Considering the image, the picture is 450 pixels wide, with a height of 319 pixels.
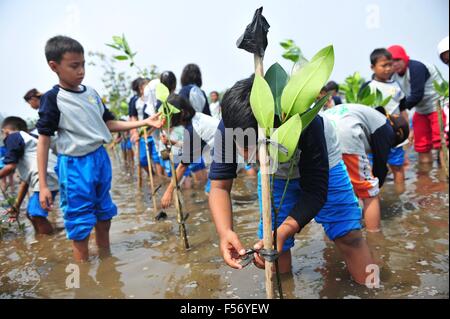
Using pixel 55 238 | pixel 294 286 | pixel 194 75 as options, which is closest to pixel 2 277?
pixel 55 238

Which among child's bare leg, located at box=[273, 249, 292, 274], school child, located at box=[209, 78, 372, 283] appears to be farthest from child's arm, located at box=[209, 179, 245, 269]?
child's bare leg, located at box=[273, 249, 292, 274]

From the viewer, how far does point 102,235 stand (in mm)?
2945

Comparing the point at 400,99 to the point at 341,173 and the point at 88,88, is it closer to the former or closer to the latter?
the point at 341,173

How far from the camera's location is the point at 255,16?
116 cm

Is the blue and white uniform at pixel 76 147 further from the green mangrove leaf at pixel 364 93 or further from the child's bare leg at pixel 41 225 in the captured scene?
the green mangrove leaf at pixel 364 93

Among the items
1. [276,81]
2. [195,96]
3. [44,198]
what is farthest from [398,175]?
[44,198]

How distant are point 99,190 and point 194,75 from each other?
2.50m

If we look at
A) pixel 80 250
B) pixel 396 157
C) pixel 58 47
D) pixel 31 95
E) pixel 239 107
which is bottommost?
pixel 80 250

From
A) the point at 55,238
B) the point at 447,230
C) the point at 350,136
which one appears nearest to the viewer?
the point at 350,136

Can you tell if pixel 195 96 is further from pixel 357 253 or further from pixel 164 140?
pixel 357 253

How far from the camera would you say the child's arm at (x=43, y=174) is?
8.12 ft

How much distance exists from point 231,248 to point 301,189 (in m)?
0.53

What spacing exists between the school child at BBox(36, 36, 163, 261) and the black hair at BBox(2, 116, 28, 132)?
6.02 ft

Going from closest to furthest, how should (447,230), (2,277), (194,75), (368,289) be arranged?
(368,289) → (2,277) → (447,230) → (194,75)
